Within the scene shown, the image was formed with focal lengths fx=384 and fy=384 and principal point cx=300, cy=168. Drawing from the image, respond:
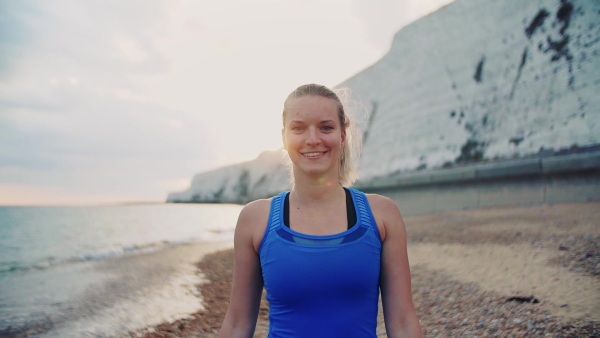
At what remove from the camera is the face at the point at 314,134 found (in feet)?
5.55

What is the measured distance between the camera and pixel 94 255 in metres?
16.7

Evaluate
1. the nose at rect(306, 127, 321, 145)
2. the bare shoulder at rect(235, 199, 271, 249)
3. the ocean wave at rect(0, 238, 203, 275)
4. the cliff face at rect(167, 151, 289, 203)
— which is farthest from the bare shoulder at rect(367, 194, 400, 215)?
the cliff face at rect(167, 151, 289, 203)

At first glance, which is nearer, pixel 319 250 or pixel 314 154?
pixel 319 250

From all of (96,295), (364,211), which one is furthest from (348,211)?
(96,295)

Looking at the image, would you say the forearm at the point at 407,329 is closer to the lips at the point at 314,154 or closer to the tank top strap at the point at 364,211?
the tank top strap at the point at 364,211

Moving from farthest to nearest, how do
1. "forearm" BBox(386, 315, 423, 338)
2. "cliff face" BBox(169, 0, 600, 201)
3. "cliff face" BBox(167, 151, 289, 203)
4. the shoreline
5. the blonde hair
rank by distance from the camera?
"cliff face" BBox(167, 151, 289, 203) → "cliff face" BBox(169, 0, 600, 201) → the shoreline → the blonde hair → "forearm" BBox(386, 315, 423, 338)

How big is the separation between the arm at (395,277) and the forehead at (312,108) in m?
0.47

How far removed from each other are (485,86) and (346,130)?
79.6ft

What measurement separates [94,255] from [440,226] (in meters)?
14.3

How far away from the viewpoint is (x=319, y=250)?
1.53 m

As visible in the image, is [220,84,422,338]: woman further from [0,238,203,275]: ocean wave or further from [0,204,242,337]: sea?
[0,238,203,275]: ocean wave

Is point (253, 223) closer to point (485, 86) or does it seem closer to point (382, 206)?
point (382, 206)

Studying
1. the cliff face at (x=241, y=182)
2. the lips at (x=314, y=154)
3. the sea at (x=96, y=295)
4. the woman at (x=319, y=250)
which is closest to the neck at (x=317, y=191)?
the woman at (x=319, y=250)

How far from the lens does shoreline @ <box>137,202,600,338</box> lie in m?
3.97
